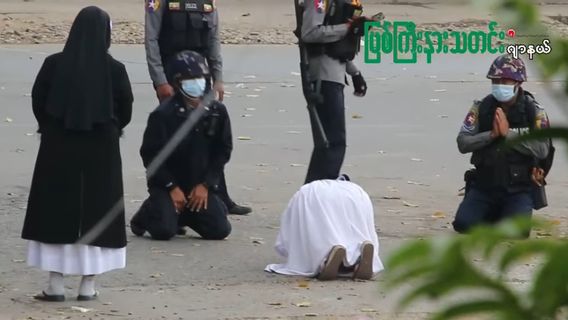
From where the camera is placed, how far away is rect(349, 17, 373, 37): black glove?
802 cm

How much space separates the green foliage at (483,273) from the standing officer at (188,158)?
20.0ft

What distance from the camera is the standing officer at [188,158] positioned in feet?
23.8

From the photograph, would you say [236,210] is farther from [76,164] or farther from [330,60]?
[76,164]

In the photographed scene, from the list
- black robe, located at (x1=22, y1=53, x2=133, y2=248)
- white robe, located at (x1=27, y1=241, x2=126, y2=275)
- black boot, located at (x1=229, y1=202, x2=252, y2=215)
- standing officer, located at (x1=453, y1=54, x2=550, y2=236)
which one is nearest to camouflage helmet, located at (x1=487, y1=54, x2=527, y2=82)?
standing officer, located at (x1=453, y1=54, x2=550, y2=236)

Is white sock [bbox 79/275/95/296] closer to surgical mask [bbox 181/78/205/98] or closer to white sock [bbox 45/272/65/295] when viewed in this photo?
white sock [bbox 45/272/65/295]

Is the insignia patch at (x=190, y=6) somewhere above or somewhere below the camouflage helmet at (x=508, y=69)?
above

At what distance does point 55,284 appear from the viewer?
5.96 meters

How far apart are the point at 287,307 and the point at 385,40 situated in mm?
11339

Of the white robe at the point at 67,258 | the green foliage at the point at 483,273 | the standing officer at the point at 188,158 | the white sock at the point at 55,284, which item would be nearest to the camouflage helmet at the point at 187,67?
the standing officer at the point at 188,158

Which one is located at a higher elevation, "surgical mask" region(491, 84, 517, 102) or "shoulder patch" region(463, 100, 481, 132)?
"surgical mask" region(491, 84, 517, 102)

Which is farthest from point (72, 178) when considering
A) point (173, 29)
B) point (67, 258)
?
point (173, 29)

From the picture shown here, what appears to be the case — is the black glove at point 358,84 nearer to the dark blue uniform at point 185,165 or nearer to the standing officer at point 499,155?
the standing officer at point 499,155

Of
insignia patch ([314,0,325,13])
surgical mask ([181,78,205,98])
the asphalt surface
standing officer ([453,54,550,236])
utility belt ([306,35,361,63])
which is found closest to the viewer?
the asphalt surface

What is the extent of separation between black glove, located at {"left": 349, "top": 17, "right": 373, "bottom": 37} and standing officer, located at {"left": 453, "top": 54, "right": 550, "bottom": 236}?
0.89m
